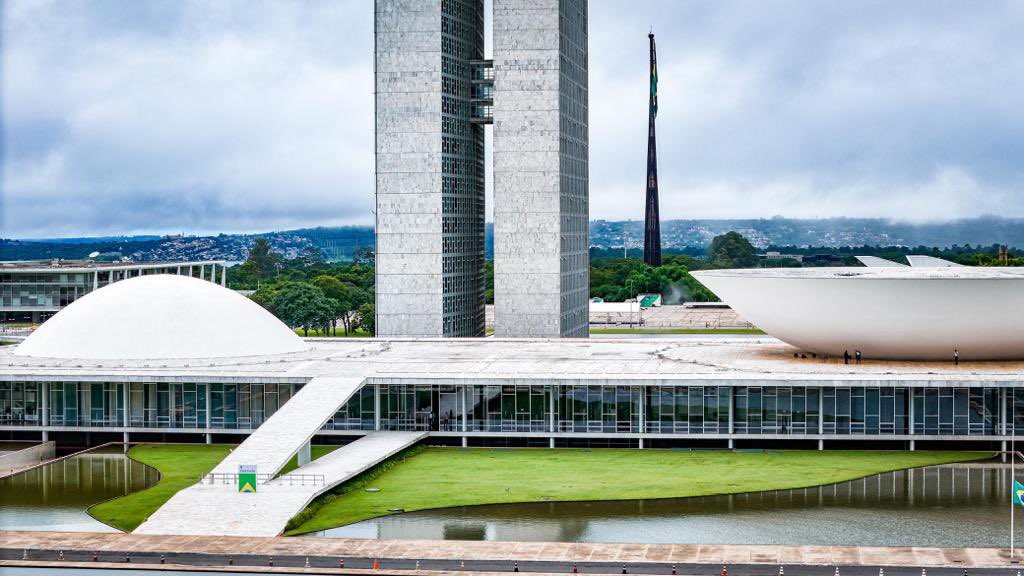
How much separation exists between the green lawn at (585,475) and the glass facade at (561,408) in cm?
157

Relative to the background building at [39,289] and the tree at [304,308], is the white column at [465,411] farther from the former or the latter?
the background building at [39,289]

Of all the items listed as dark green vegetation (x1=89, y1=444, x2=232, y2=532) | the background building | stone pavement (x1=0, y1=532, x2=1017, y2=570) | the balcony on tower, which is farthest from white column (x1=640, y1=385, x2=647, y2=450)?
the background building

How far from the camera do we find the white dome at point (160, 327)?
236 feet

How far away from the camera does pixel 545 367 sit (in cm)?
6700

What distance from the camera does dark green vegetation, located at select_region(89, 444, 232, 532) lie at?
48.0 meters

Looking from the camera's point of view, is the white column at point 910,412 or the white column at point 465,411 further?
the white column at point 465,411

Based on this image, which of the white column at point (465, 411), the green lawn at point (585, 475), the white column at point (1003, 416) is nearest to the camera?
the green lawn at point (585, 475)

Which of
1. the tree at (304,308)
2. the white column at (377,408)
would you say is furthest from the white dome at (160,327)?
the tree at (304,308)

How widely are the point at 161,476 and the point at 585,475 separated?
16.0 m

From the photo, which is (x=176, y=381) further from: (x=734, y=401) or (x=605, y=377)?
(x=734, y=401)

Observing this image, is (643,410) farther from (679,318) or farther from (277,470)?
(679,318)

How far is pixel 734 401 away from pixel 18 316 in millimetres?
82853

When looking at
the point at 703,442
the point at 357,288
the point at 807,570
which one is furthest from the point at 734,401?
the point at 357,288

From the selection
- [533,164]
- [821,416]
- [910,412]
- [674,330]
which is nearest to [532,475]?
[821,416]
